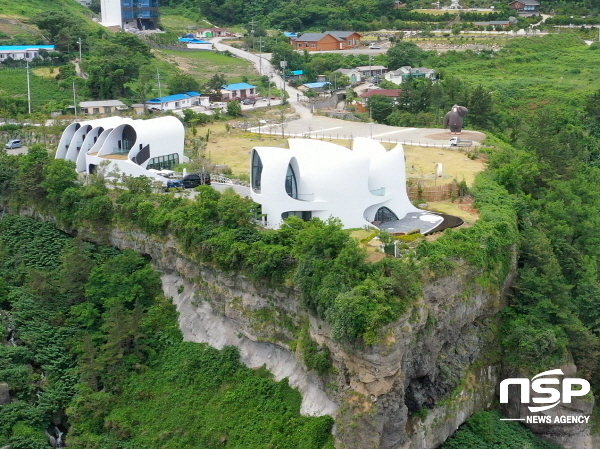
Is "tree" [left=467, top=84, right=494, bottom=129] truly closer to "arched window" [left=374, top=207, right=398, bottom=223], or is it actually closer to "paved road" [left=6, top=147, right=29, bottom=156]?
"arched window" [left=374, top=207, right=398, bottom=223]

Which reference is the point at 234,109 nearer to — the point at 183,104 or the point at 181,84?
the point at 183,104

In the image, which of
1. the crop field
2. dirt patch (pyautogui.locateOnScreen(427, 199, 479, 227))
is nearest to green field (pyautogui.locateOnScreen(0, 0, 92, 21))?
the crop field

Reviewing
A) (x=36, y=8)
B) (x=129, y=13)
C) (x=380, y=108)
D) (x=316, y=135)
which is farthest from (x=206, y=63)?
(x=316, y=135)

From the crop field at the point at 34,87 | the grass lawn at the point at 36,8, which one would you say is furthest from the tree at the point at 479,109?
the grass lawn at the point at 36,8

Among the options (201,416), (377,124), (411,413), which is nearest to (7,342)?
(201,416)

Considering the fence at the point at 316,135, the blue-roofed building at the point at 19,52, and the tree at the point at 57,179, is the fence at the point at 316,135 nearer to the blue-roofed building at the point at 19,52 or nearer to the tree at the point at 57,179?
the tree at the point at 57,179

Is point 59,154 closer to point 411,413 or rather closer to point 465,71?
point 411,413
